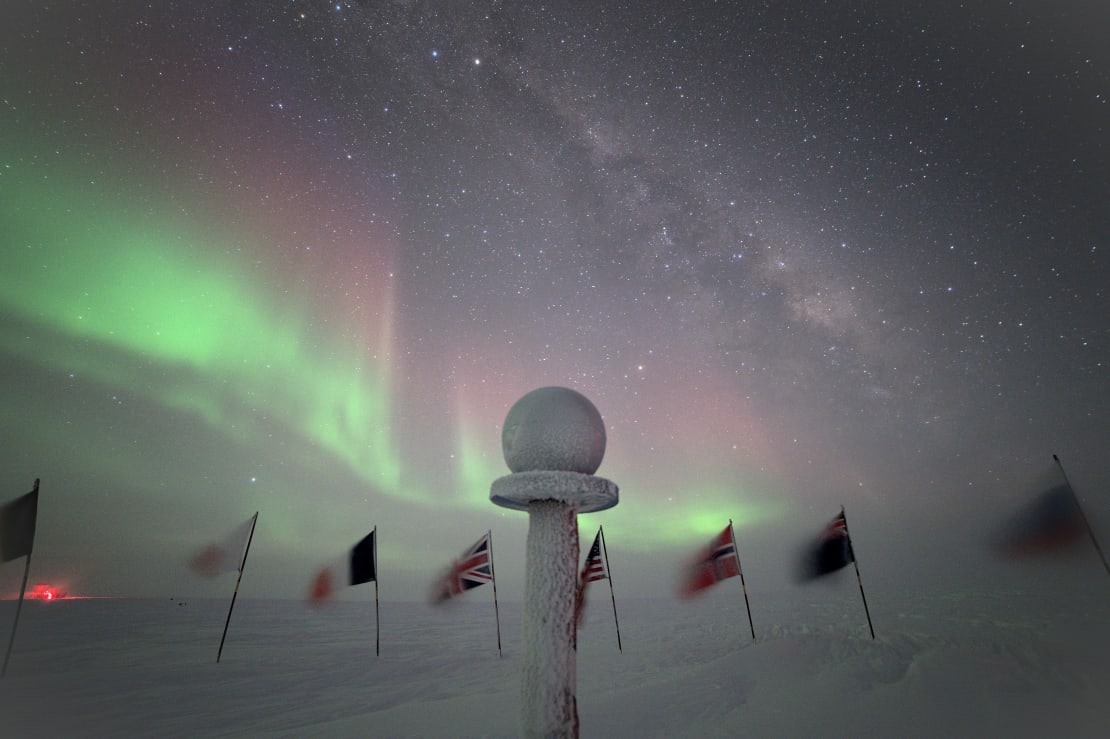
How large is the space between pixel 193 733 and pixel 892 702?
1475cm

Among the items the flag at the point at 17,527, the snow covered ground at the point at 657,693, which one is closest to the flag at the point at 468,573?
the snow covered ground at the point at 657,693

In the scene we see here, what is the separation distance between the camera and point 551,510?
5.53 meters

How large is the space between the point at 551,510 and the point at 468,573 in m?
12.1

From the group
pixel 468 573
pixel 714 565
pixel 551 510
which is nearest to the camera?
pixel 551 510

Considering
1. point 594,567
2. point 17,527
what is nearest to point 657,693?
point 594,567

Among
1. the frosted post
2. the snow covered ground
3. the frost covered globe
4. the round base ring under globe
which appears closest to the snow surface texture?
the frosted post

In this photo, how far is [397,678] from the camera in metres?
18.0

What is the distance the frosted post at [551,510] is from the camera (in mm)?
5145

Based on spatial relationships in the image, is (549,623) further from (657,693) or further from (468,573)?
(468,573)

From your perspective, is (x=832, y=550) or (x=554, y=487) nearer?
(x=554, y=487)

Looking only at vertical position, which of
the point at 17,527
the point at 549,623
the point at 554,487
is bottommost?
the point at 549,623

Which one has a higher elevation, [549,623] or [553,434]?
[553,434]

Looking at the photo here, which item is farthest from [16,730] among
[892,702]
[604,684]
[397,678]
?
[892,702]

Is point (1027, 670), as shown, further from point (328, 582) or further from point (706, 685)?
point (328, 582)
